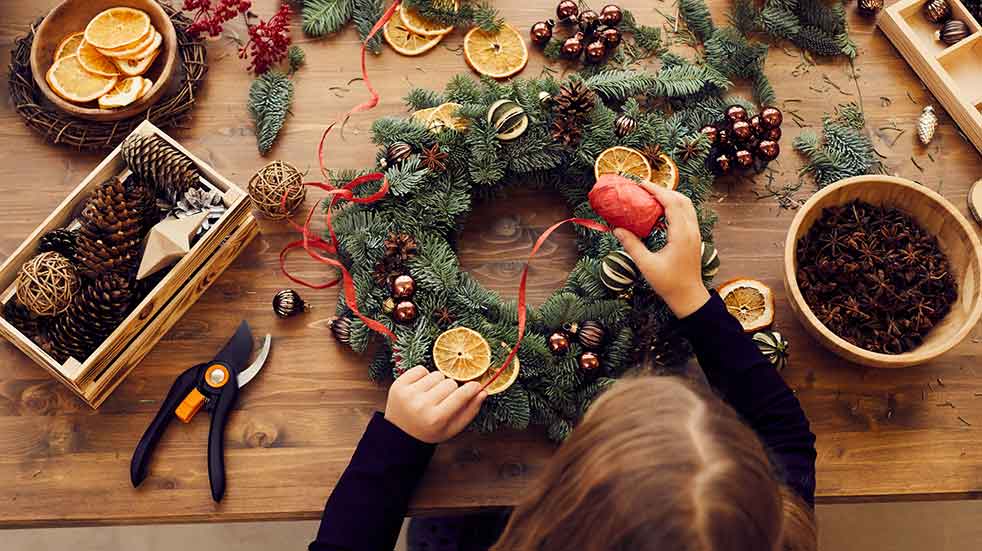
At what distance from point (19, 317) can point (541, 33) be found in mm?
964

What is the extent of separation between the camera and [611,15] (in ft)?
4.48

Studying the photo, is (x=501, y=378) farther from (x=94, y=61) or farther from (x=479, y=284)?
(x=94, y=61)

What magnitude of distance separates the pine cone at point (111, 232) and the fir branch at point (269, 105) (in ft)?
0.78

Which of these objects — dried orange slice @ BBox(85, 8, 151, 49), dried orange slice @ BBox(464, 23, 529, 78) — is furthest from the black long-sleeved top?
dried orange slice @ BBox(85, 8, 151, 49)

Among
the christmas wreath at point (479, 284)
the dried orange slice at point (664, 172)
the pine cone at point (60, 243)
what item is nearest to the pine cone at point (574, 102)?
the christmas wreath at point (479, 284)

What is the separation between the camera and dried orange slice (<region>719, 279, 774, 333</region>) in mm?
1209

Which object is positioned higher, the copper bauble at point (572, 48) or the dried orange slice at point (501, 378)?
the copper bauble at point (572, 48)

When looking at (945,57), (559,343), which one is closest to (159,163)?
(559,343)

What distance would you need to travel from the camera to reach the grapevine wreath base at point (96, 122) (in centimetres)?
131

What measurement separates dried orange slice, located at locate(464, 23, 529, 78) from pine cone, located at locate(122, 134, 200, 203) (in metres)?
0.52

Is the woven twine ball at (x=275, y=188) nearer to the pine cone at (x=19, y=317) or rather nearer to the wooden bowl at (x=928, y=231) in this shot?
the pine cone at (x=19, y=317)

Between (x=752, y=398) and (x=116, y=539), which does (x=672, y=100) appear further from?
(x=116, y=539)

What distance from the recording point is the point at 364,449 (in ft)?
3.69

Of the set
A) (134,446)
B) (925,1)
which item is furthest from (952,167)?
(134,446)
